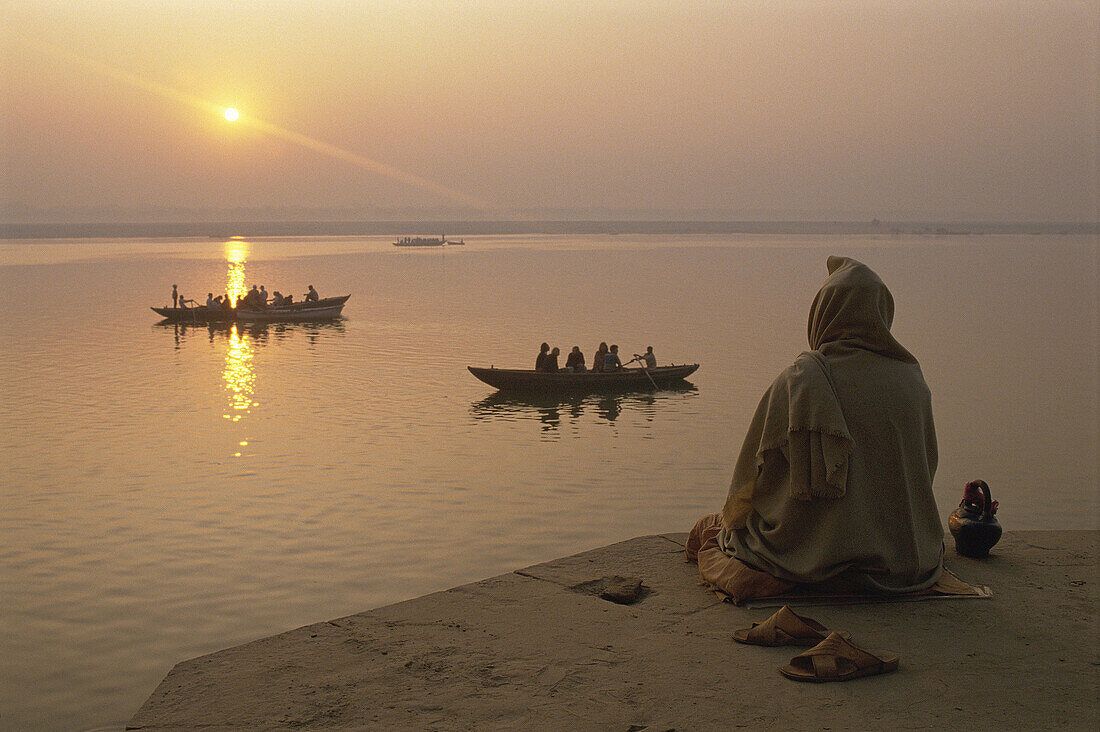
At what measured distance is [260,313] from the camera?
42625 millimetres

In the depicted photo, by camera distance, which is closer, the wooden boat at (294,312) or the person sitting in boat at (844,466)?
the person sitting in boat at (844,466)

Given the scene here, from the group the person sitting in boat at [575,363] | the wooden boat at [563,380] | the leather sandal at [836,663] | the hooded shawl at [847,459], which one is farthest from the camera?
the person sitting in boat at [575,363]

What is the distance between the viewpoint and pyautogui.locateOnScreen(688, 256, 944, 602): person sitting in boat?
21.6 feet

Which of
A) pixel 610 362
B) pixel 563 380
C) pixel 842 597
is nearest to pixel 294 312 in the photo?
pixel 610 362

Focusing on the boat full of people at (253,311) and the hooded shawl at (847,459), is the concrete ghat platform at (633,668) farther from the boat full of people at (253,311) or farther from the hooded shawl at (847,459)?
the boat full of people at (253,311)

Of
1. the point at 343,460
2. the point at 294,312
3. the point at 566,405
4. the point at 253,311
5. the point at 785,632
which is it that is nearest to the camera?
the point at 785,632

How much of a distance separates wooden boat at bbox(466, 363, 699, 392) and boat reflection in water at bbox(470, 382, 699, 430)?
0.20 metres

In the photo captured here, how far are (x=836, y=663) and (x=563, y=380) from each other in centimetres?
1844

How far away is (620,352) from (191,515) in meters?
21.3

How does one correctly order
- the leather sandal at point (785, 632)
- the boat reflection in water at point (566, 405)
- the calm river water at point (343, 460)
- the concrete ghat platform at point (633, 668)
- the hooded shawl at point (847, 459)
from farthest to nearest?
the boat reflection in water at point (566, 405)
the calm river water at point (343, 460)
the hooded shawl at point (847, 459)
the leather sandal at point (785, 632)
the concrete ghat platform at point (633, 668)

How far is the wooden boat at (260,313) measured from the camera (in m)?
42.6

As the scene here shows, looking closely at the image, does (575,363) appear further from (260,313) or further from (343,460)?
(260,313)

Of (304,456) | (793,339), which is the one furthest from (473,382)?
(793,339)

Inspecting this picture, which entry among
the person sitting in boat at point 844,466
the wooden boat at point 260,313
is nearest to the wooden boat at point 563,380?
the person sitting in boat at point 844,466
